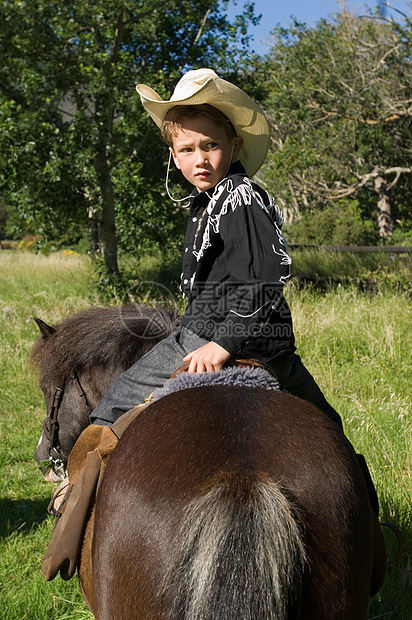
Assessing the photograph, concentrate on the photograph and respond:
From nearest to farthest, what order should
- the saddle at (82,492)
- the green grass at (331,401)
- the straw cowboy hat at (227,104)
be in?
the saddle at (82,492), the straw cowboy hat at (227,104), the green grass at (331,401)

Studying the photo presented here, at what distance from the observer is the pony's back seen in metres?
1.27

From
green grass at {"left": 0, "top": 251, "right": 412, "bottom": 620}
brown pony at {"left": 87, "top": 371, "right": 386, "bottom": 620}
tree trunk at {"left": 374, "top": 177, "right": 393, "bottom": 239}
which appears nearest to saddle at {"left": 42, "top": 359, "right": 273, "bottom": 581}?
brown pony at {"left": 87, "top": 371, "right": 386, "bottom": 620}

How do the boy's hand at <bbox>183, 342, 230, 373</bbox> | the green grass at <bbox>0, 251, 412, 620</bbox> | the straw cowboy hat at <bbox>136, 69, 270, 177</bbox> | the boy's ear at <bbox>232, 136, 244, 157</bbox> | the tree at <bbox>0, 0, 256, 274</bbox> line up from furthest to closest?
1. the tree at <bbox>0, 0, 256, 274</bbox>
2. the green grass at <bbox>0, 251, 412, 620</bbox>
3. the boy's ear at <bbox>232, 136, 244, 157</bbox>
4. the straw cowboy hat at <bbox>136, 69, 270, 177</bbox>
5. the boy's hand at <bbox>183, 342, 230, 373</bbox>

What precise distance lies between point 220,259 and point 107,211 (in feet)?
29.6

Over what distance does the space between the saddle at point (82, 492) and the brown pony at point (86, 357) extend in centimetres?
73

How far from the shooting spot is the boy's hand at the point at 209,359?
74.4 inches

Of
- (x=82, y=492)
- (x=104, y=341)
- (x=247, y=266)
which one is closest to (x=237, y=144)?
(x=247, y=266)

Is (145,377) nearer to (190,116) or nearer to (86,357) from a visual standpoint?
(86,357)

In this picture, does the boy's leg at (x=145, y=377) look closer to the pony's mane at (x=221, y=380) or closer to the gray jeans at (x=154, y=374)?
the gray jeans at (x=154, y=374)

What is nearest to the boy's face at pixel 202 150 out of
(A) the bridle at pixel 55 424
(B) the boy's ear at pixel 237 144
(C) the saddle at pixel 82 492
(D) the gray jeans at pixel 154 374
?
(B) the boy's ear at pixel 237 144

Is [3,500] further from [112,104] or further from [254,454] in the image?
[112,104]

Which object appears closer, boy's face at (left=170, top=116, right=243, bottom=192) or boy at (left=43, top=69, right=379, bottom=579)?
boy at (left=43, top=69, right=379, bottom=579)

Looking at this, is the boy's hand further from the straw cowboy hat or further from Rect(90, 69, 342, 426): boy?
the straw cowboy hat

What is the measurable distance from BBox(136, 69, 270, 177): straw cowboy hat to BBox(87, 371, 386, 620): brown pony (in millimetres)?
1199
